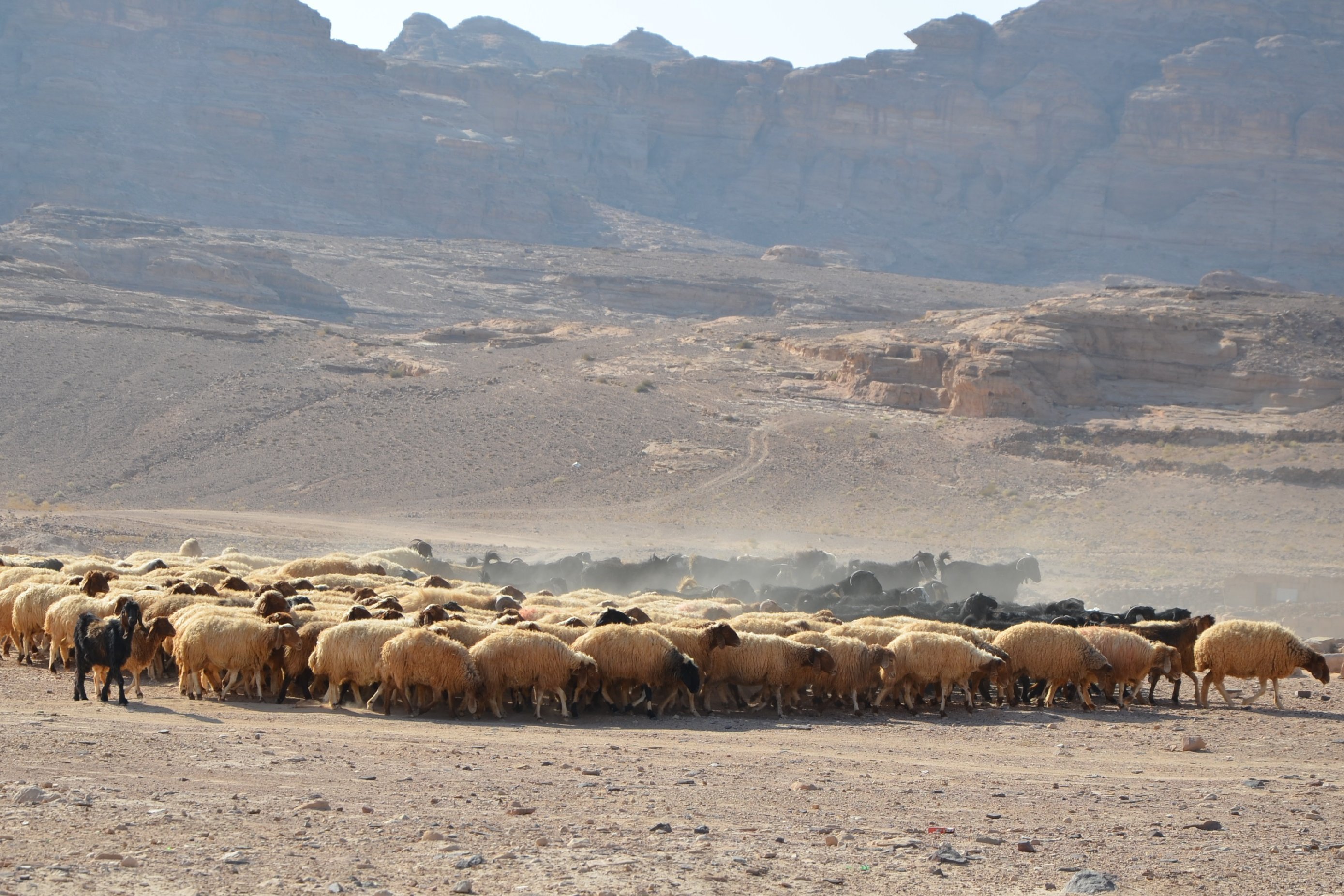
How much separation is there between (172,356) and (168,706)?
5239cm

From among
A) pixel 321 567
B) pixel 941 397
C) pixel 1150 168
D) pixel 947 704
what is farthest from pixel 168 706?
pixel 1150 168

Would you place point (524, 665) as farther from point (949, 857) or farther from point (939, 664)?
point (949, 857)

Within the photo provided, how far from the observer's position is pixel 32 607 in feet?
52.6

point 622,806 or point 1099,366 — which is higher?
point 1099,366

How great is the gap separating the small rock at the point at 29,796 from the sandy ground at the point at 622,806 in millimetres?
74

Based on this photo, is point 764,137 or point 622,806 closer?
point 622,806

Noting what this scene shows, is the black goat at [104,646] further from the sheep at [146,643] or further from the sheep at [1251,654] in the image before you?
the sheep at [1251,654]

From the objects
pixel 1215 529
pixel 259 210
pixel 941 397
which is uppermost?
pixel 259 210

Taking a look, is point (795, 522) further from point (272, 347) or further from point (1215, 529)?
point (272, 347)

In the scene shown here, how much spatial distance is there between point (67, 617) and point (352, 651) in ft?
12.1

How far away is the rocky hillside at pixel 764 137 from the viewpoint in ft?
433

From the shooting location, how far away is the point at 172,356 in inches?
2442

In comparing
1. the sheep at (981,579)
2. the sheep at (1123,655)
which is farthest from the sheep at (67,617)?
the sheep at (981,579)

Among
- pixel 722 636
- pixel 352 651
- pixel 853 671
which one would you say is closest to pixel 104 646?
pixel 352 651
